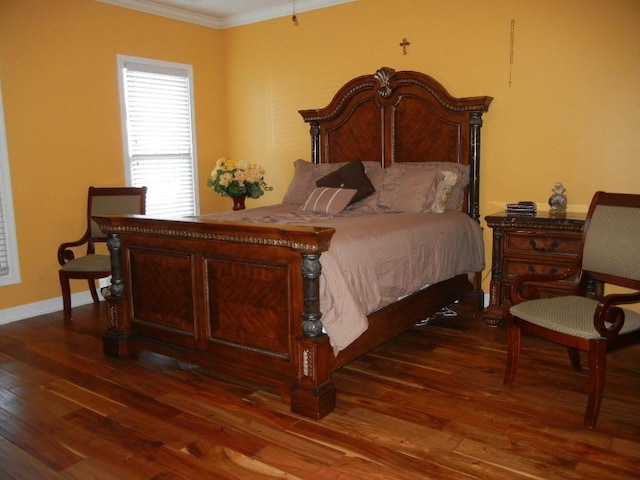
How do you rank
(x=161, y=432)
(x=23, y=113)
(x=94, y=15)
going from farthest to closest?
(x=94, y=15) → (x=23, y=113) → (x=161, y=432)

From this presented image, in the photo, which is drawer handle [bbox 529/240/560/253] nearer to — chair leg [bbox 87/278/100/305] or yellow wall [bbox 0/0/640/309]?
yellow wall [bbox 0/0/640/309]

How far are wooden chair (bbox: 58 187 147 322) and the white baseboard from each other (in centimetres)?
15

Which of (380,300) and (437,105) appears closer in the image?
(380,300)

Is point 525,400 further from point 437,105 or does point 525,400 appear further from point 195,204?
point 195,204

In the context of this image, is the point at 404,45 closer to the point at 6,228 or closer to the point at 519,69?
the point at 519,69

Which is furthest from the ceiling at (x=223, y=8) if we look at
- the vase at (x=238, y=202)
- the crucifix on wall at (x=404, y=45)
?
the vase at (x=238, y=202)

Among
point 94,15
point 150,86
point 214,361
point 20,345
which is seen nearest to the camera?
point 214,361

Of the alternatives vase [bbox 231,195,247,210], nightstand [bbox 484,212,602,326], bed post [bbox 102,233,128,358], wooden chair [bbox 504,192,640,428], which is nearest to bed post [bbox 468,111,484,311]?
nightstand [bbox 484,212,602,326]

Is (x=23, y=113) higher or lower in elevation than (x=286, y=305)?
higher

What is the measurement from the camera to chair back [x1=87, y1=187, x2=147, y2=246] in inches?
188

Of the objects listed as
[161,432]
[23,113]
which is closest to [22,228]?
[23,113]

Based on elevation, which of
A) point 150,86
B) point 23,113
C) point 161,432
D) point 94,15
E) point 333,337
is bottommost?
point 161,432

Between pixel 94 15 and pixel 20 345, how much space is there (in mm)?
2923

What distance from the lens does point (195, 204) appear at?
594cm
